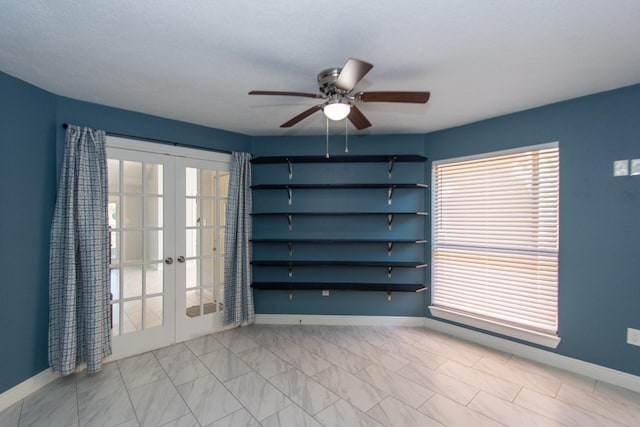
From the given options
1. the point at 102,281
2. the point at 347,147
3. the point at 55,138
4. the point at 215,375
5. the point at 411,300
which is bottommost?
the point at 215,375

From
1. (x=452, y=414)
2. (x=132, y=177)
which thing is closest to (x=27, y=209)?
(x=132, y=177)

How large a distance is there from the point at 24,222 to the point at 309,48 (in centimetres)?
254

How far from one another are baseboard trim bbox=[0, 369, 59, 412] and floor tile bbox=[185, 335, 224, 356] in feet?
3.48

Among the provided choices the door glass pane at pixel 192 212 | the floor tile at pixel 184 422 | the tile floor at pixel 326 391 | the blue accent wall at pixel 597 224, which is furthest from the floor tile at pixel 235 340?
the blue accent wall at pixel 597 224

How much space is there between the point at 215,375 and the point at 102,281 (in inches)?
51.3

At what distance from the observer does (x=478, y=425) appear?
1.77 meters

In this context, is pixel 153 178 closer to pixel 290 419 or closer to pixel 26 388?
pixel 26 388

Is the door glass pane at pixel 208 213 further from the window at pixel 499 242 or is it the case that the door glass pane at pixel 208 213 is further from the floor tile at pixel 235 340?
the window at pixel 499 242

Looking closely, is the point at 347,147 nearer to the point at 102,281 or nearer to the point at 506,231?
the point at 506,231

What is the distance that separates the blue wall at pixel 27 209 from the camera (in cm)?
198

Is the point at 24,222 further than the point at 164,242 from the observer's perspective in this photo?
No

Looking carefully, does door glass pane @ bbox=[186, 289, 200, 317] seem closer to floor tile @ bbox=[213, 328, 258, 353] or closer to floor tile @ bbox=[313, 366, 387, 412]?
floor tile @ bbox=[213, 328, 258, 353]

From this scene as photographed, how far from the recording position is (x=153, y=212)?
2795mm

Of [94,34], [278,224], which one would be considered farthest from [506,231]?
[94,34]
